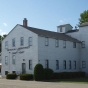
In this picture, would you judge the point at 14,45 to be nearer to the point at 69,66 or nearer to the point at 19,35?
the point at 19,35

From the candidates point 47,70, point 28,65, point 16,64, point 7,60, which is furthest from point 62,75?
point 7,60

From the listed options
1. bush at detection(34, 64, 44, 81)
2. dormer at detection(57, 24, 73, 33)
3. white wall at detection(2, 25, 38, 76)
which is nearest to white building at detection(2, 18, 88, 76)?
white wall at detection(2, 25, 38, 76)

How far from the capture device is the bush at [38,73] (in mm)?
36969

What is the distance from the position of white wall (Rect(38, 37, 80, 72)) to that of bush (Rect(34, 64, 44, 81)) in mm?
3202

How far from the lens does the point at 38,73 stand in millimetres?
37281

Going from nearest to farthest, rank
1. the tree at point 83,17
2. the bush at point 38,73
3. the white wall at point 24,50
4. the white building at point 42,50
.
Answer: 1. the bush at point 38,73
2. the white wall at point 24,50
3. the white building at point 42,50
4. the tree at point 83,17

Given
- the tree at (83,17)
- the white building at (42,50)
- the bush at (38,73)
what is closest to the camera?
the bush at (38,73)

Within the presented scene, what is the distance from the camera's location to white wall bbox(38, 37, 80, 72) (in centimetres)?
4119

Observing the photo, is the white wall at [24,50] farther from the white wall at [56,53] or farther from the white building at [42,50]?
the white wall at [56,53]

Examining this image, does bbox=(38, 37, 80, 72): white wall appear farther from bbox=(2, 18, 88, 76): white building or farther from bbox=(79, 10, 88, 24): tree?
bbox=(79, 10, 88, 24): tree

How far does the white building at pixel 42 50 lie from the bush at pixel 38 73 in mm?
2949

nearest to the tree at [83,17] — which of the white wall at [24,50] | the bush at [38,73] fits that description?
the white wall at [24,50]

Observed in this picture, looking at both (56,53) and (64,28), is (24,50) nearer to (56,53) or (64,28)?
(56,53)

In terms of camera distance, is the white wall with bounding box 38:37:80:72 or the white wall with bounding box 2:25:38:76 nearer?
the white wall with bounding box 2:25:38:76
